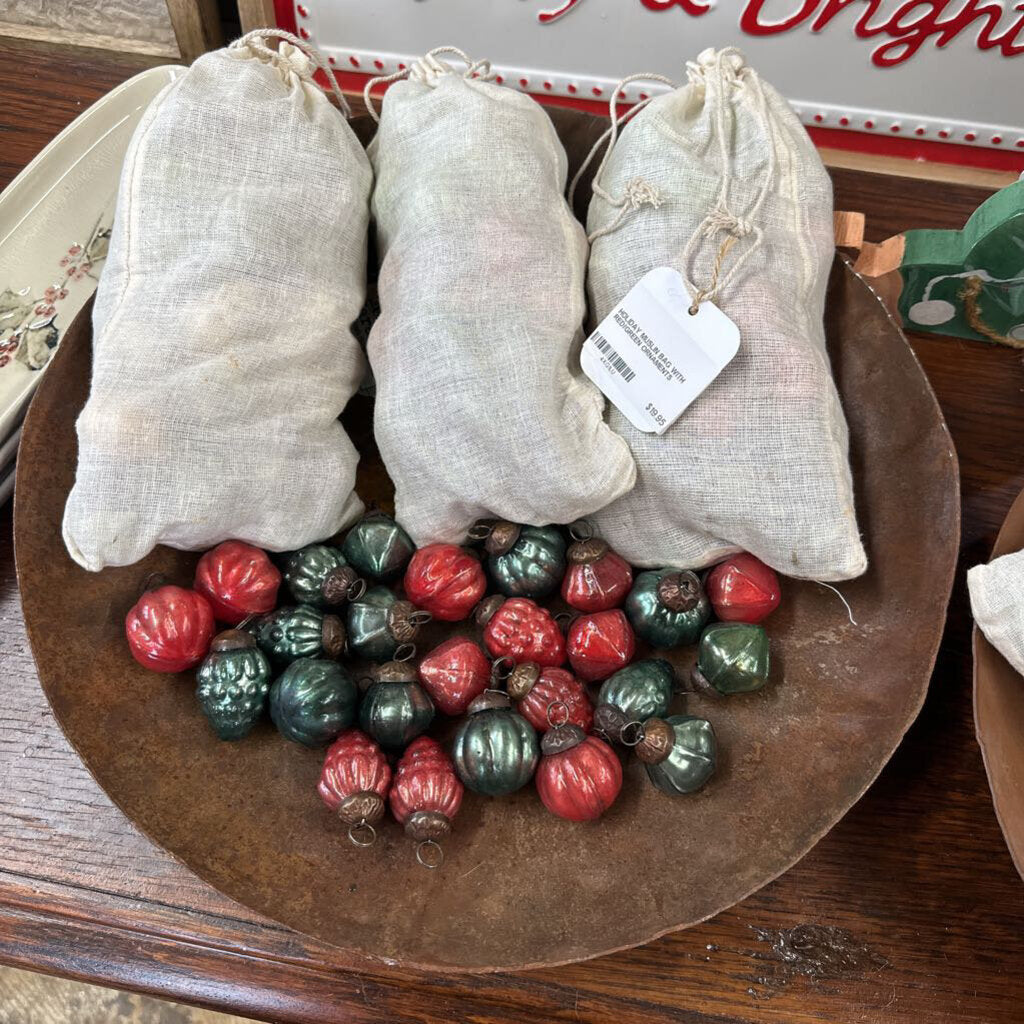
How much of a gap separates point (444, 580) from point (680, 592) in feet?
0.65

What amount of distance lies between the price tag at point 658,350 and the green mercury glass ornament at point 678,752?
9.3 inches

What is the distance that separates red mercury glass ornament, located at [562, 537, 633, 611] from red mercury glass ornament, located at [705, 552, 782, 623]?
0.08 metres

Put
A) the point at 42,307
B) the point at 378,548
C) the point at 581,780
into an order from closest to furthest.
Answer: the point at 581,780 < the point at 378,548 < the point at 42,307

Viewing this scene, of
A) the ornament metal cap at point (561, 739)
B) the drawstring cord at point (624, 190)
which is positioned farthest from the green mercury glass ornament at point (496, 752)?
the drawstring cord at point (624, 190)

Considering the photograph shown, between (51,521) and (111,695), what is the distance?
15 centimetres

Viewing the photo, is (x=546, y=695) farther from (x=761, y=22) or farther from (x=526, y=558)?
(x=761, y=22)

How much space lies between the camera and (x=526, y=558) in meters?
0.76

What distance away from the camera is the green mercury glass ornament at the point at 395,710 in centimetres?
70

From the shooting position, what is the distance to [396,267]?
30.5 inches

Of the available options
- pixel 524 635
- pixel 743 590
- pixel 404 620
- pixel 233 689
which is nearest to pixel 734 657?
pixel 743 590

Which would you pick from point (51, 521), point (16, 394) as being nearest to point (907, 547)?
point (51, 521)

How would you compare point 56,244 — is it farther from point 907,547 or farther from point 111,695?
point 907,547

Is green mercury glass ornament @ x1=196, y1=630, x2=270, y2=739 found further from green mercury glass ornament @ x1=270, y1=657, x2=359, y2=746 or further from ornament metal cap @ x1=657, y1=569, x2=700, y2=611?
ornament metal cap @ x1=657, y1=569, x2=700, y2=611

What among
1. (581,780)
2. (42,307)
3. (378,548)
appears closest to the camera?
(581,780)
